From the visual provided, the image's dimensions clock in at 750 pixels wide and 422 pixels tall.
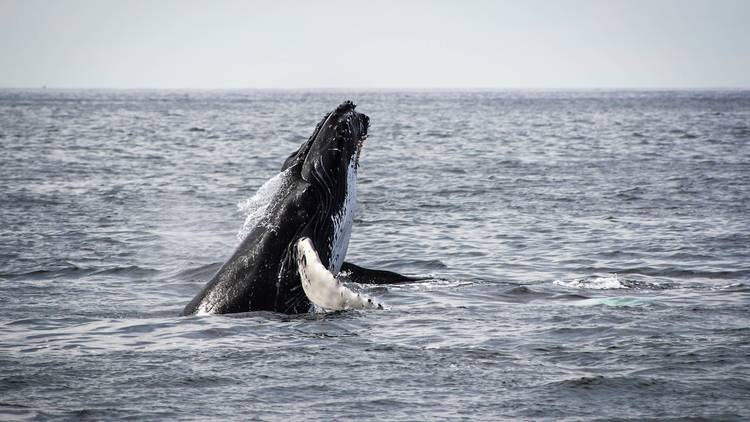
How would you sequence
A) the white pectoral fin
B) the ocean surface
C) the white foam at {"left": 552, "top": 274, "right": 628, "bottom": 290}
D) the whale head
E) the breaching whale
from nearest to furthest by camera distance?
the ocean surface < the white pectoral fin < the breaching whale < the whale head < the white foam at {"left": 552, "top": 274, "right": 628, "bottom": 290}

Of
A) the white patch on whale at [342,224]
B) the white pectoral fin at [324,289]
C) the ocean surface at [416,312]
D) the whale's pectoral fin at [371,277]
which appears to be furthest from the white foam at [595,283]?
the white pectoral fin at [324,289]

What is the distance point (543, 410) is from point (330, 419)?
167 cm

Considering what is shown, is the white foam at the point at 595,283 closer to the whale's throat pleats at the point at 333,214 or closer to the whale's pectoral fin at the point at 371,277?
the whale's pectoral fin at the point at 371,277

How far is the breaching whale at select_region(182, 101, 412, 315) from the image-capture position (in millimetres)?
10227

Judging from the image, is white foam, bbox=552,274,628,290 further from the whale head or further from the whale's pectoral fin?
the whale head

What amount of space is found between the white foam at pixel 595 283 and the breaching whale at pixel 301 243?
284 cm

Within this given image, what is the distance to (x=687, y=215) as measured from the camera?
20.4 meters

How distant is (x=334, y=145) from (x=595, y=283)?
14.6ft

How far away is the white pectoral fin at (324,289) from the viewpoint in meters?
9.45

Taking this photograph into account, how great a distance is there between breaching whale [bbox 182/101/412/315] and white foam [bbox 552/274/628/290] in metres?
2.84

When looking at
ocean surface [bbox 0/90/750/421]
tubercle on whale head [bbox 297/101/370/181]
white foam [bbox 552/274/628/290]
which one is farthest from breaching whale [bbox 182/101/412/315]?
white foam [bbox 552/274/628/290]

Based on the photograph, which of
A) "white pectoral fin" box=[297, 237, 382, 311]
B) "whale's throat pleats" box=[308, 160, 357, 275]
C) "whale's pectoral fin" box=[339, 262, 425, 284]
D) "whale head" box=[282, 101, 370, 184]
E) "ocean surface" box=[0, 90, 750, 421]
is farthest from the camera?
"whale's pectoral fin" box=[339, 262, 425, 284]

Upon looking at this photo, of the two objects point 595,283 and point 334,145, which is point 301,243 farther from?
point 595,283

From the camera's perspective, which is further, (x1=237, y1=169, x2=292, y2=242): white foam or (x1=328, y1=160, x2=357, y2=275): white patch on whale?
(x1=328, y1=160, x2=357, y2=275): white patch on whale
